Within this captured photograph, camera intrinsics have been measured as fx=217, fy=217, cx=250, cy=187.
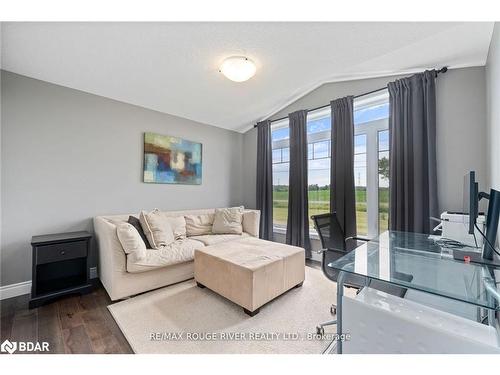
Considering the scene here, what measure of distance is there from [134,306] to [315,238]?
2609 millimetres

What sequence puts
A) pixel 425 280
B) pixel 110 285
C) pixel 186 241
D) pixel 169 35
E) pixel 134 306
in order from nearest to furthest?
pixel 425 280 → pixel 169 35 → pixel 134 306 → pixel 110 285 → pixel 186 241

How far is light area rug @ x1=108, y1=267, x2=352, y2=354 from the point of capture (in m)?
1.56

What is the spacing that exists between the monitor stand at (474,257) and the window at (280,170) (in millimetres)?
2549

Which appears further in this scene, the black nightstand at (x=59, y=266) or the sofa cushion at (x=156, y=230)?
the sofa cushion at (x=156, y=230)

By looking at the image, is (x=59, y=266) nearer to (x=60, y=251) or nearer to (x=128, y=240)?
(x=60, y=251)

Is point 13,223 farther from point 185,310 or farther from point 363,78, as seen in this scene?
point 363,78

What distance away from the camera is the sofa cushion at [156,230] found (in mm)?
2643

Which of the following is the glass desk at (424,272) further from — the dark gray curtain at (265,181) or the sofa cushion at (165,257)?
the dark gray curtain at (265,181)

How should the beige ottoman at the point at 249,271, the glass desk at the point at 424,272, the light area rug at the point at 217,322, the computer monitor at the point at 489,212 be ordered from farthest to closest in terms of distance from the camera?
1. the beige ottoman at the point at 249,271
2. the light area rug at the point at 217,322
3. the computer monitor at the point at 489,212
4. the glass desk at the point at 424,272

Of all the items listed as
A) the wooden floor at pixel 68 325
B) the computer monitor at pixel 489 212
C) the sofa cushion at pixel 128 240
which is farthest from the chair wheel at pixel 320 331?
the sofa cushion at pixel 128 240

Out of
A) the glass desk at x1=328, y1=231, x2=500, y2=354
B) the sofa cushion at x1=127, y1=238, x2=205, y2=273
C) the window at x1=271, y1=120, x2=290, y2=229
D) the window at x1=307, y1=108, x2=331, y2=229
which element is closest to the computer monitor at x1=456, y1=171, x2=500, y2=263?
the glass desk at x1=328, y1=231, x2=500, y2=354

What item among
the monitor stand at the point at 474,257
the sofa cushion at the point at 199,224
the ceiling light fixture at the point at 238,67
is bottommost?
the sofa cushion at the point at 199,224
